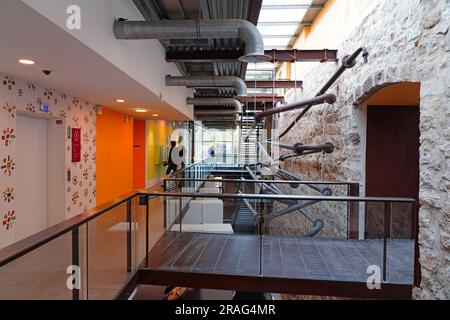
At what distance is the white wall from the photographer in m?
2.21

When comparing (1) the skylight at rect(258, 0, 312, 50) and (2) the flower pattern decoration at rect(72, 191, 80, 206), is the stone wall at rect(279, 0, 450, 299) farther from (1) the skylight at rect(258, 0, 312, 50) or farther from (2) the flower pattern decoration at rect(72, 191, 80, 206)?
(2) the flower pattern decoration at rect(72, 191, 80, 206)

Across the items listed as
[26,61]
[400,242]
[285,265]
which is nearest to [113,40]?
[26,61]

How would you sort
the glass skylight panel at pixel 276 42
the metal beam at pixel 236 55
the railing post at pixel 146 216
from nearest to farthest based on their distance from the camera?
the railing post at pixel 146 216
the metal beam at pixel 236 55
the glass skylight panel at pixel 276 42

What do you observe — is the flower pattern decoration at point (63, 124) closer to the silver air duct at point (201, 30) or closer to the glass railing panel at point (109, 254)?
the glass railing panel at point (109, 254)

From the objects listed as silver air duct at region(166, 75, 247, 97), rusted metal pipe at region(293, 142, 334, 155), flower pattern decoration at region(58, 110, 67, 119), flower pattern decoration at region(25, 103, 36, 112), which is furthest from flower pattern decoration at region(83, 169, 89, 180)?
rusted metal pipe at region(293, 142, 334, 155)

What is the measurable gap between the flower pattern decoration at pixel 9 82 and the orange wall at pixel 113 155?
8.33 feet

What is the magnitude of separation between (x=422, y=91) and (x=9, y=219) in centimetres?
463

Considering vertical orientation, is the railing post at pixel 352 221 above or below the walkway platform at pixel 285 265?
above

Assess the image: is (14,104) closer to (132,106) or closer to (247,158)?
(132,106)

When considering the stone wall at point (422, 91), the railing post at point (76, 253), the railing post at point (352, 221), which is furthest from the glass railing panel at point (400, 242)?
the railing post at point (76, 253)

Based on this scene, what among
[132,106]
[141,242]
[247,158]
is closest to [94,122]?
[132,106]

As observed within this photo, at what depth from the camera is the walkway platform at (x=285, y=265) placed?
121 inches

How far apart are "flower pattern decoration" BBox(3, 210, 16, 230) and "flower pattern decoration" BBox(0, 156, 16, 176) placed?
0.48 m

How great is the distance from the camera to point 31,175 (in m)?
4.54
